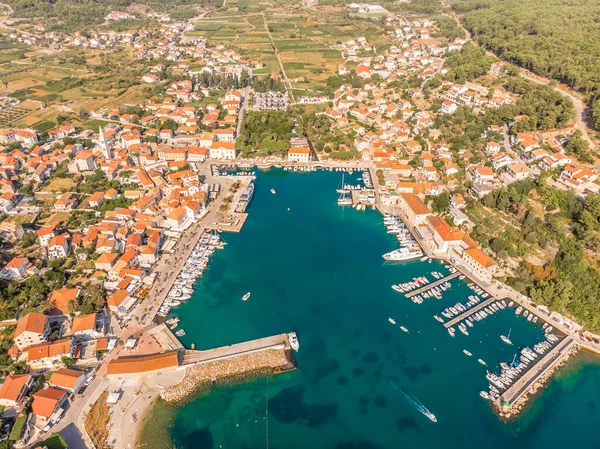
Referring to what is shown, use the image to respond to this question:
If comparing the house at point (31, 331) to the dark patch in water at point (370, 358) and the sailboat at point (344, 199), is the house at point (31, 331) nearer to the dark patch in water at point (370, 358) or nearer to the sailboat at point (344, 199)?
the dark patch in water at point (370, 358)

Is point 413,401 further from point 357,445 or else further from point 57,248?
point 57,248

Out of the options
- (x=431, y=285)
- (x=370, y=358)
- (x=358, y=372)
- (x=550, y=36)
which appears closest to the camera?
(x=358, y=372)

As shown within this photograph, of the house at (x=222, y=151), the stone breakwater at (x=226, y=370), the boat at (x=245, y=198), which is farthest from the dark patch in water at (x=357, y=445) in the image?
the house at (x=222, y=151)

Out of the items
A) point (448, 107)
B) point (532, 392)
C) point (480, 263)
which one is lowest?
point (532, 392)

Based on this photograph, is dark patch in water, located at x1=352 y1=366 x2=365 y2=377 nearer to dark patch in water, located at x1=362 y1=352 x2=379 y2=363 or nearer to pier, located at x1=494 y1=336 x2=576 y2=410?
dark patch in water, located at x1=362 y1=352 x2=379 y2=363

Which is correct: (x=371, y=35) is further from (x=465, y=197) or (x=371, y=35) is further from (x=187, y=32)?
(x=465, y=197)

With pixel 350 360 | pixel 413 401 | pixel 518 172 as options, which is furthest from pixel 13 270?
pixel 518 172
